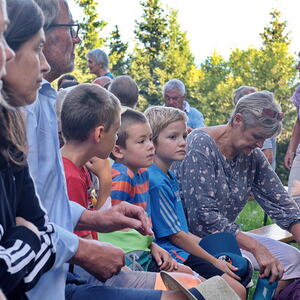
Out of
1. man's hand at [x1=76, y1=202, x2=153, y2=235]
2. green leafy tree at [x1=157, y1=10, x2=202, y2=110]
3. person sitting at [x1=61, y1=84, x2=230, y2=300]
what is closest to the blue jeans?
man's hand at [x1=76, y1=202, x2=153, y2=235]

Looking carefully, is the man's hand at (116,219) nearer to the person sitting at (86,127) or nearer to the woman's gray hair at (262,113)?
the person sitting at (86,127)

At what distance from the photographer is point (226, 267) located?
12.6ft

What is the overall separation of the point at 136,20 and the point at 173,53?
16.1 ft

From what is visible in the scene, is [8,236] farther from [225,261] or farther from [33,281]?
[225,261]

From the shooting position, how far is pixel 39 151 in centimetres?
219

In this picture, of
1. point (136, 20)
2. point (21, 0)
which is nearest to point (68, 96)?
point (21, 0)

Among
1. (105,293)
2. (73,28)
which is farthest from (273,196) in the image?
(105,293)

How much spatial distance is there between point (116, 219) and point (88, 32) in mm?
35785

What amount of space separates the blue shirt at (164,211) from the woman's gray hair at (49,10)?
4.50 feet

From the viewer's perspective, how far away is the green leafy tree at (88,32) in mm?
36100

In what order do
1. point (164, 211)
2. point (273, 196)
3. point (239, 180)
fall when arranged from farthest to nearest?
point (273, 196) < point (239, 180) < point (164, 211)

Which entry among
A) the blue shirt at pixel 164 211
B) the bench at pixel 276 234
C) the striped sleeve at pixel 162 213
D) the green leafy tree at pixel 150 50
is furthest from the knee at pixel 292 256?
the green leafy tree at pixel 150 50

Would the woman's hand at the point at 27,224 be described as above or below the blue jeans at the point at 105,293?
above

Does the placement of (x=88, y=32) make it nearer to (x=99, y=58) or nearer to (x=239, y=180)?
(x=99, y=58)
